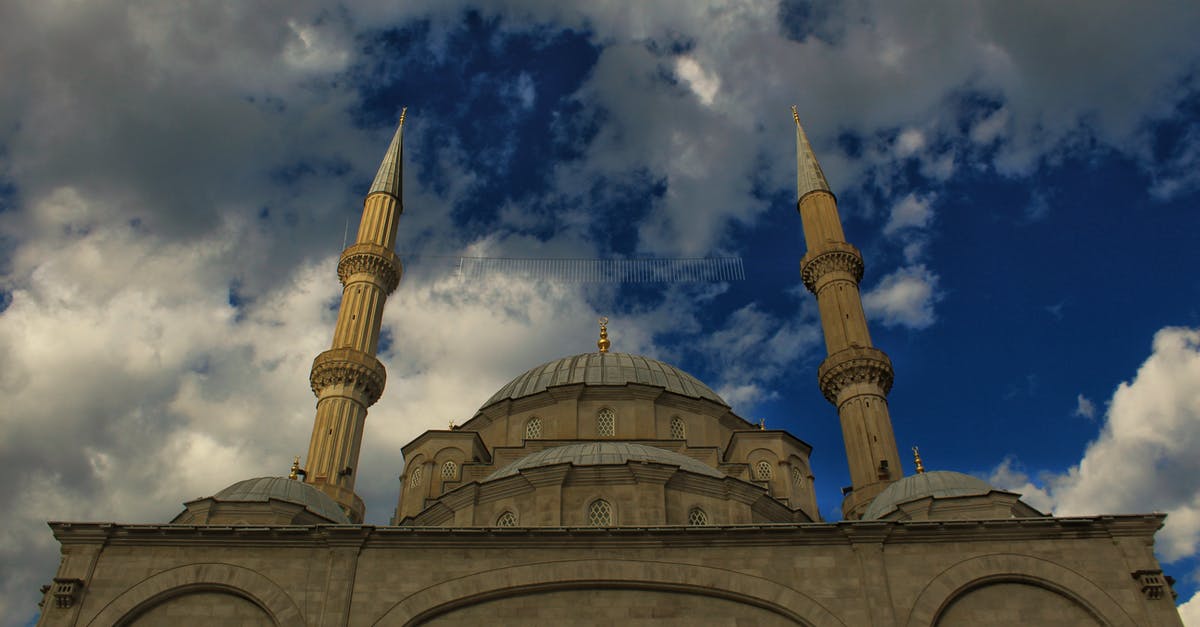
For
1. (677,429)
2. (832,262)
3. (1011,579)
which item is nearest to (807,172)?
(832,262)

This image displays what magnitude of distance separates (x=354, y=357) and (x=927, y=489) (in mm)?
16645

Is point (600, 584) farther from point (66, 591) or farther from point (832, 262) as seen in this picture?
point (832, 262)

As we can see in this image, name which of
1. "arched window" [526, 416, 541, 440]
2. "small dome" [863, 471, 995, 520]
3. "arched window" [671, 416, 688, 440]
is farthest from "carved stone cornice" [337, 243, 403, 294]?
"small dome" [863, 471, 995, 520]

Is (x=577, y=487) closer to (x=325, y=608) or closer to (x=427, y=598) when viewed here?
(x=427, y=598)

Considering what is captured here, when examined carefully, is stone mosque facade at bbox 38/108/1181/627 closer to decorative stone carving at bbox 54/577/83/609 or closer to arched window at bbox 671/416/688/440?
decorative stone carving at bbox 54/577/83/609

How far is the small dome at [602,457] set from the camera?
Result: 1914 centimetres

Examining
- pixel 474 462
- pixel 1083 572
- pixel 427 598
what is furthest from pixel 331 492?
pixel 1083 572

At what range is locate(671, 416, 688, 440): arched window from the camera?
25953mm

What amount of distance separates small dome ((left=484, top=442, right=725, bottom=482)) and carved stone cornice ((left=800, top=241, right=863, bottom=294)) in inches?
452

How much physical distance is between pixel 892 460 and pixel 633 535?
1174 centimetres

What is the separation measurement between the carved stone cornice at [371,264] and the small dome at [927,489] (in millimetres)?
17729

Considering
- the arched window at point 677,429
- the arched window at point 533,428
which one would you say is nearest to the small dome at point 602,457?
the arched window at point 677,429

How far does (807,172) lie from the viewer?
110 feet

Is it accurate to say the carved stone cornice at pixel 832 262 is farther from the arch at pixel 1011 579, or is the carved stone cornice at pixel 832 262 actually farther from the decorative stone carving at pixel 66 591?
the decorative stone carving at pixel 66 591
